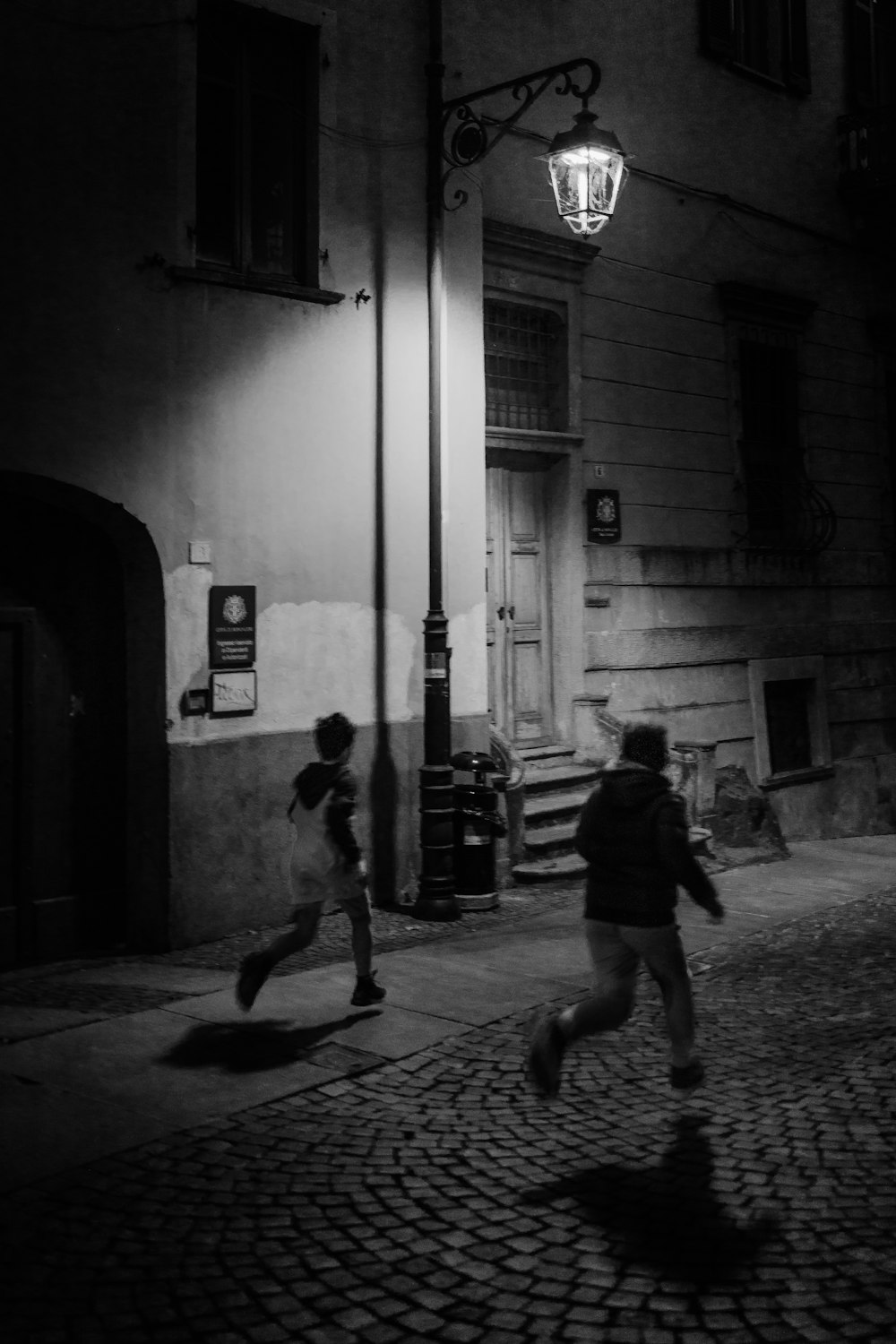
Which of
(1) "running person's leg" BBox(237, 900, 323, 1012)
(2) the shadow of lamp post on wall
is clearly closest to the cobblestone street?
(1) "running person's leg" BBox(237, 900, 323, 1012)

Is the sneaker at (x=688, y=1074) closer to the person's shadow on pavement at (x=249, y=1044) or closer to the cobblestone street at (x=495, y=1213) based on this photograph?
the cobblestone street at (x=495, y=1213)

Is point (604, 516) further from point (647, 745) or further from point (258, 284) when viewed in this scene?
point (647, 745)

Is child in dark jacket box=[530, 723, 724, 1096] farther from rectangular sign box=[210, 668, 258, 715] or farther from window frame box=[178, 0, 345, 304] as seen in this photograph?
window frame box=[178, 0, 345, 304]

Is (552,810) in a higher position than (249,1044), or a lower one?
higher

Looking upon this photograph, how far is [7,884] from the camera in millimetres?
8062

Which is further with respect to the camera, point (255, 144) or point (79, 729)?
point (255, 144)

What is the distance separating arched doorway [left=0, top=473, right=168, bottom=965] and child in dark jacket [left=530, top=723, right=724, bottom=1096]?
12.8 feet

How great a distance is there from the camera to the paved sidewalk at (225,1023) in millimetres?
5363

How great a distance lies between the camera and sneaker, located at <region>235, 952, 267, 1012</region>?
21.2ft

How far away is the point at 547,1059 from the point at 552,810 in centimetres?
580

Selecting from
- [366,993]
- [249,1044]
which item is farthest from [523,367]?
[249,1044]

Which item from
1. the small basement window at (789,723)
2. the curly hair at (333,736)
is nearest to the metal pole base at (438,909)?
the curly hair at (333,736)

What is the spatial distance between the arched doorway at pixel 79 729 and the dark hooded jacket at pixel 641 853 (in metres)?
3.95

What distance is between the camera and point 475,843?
952 cm
